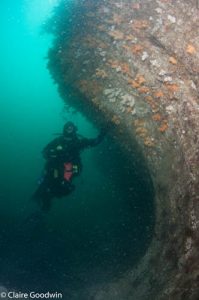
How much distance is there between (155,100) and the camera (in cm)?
529

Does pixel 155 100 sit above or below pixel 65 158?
above

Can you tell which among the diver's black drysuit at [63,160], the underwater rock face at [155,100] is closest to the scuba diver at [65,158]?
the diver's black drysuit at [63,160]

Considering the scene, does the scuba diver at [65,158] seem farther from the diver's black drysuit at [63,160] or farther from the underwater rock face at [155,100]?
the underwater rock face at [155,100]

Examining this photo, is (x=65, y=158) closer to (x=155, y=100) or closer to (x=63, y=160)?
(x=63, y=160)

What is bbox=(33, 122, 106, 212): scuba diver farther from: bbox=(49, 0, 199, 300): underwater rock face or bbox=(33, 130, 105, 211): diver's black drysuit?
bbox=(49, 0, 199, 300): underwater rock face

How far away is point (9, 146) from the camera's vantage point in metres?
97.6

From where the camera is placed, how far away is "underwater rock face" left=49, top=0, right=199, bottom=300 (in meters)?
4.36

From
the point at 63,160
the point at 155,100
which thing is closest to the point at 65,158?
the point at 63,160

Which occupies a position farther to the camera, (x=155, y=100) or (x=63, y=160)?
(x=63, y=160)

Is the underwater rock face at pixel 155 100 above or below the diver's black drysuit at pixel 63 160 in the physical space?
above

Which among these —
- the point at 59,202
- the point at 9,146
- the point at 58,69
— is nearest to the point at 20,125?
the point at 9,146

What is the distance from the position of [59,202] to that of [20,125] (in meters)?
75.1

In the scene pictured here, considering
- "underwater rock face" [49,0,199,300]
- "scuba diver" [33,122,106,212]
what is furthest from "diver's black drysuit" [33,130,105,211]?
"underwater rock face" [49,0,199,300]

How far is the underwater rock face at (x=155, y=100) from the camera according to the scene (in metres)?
4.36
